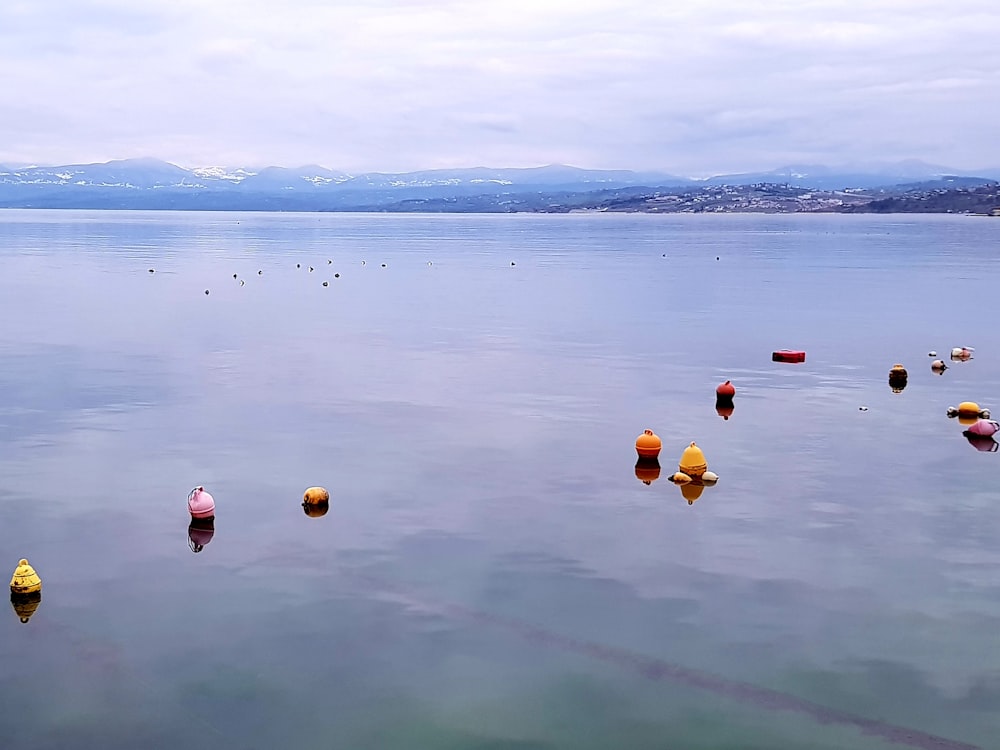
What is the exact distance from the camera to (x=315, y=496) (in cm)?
2647

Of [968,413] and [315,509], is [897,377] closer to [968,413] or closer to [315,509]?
[968,413]

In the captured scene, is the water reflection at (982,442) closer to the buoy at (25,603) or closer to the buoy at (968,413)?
the buoy at (968,413)

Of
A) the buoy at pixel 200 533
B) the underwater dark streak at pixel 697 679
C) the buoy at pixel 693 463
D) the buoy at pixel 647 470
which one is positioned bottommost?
the underwater dark streak at pixel 697 679

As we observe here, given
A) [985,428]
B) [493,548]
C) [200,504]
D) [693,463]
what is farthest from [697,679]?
[985,428]

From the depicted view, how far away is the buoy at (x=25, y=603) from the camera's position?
67.4 ft

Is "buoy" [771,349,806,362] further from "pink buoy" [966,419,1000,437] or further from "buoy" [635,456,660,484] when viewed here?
"buoy" [635,456,660,484]

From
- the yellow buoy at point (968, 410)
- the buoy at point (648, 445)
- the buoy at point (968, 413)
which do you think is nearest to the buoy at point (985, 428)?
the buoy at point (968, 413)

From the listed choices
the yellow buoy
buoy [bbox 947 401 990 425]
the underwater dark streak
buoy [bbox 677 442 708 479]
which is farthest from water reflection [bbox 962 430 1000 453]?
the underwater dark streak

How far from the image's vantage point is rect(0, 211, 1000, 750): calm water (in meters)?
17.3

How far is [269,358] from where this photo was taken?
49812 mm

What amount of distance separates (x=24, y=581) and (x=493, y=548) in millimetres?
9361

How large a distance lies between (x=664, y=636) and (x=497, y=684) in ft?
11.4

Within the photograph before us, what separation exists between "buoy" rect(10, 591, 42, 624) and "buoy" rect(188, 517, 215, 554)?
3.62 metres

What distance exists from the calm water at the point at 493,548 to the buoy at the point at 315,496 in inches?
16.4
